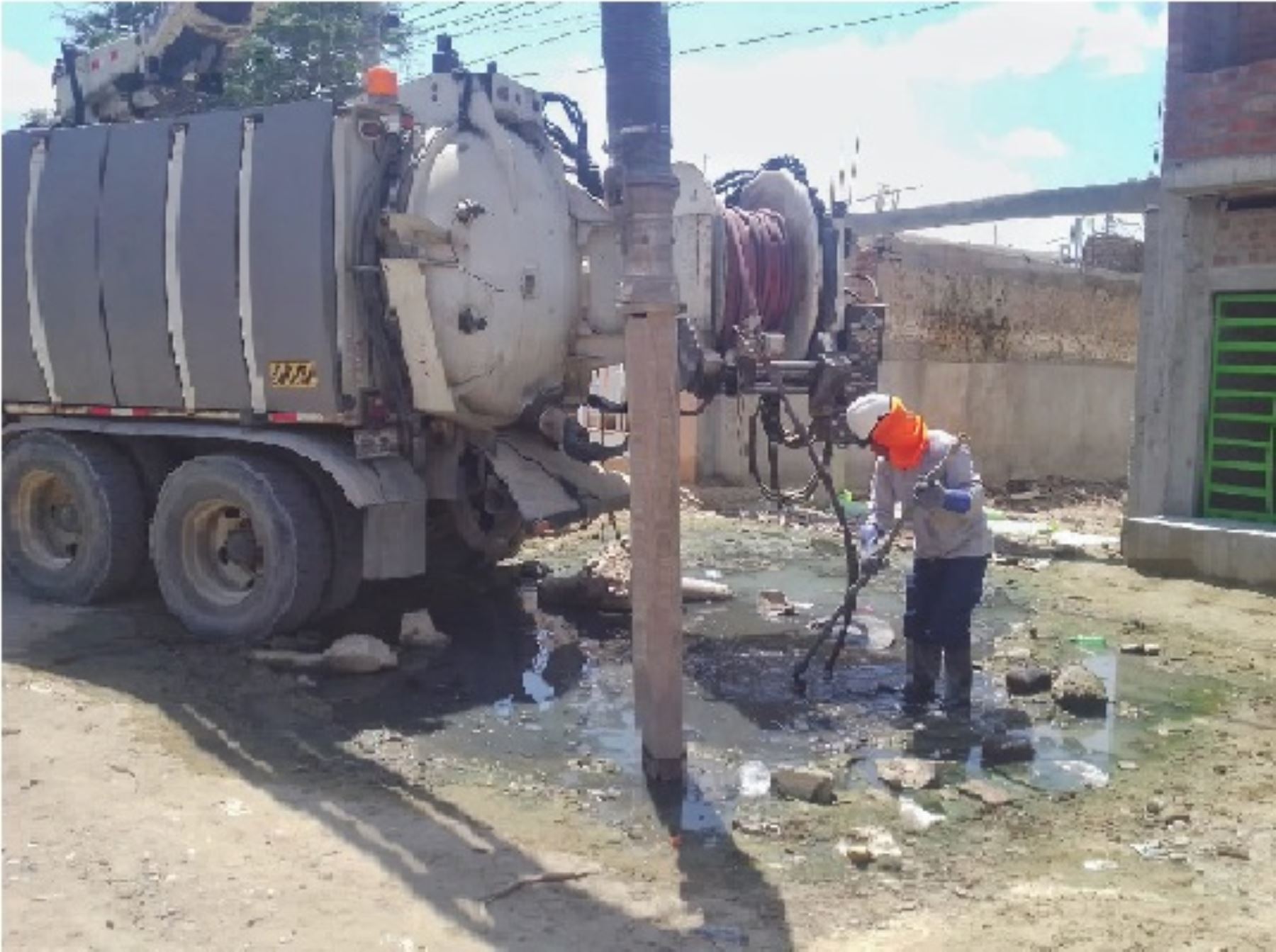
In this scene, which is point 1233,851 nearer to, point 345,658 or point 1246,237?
point 345,658

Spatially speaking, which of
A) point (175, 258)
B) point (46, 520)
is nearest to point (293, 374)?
point (175, 258)

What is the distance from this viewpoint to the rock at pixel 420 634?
22.5 feet

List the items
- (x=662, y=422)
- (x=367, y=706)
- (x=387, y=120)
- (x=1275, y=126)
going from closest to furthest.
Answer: (x=662, y=422) < (x=367, y=706) < (x=387, y=120) < (x=1275, y=126)

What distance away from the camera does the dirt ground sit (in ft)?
11.9

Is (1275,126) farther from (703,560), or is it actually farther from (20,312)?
(20,312)

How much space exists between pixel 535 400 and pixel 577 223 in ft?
3.30

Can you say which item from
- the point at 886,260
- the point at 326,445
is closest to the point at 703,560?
the point at 326,445

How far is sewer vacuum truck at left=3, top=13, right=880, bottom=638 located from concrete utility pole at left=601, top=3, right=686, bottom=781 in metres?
2.22

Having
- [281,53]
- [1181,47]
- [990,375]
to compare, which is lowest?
[990,375]

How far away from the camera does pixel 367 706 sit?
5.77 m

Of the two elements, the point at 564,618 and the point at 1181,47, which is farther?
the point at 1181,47

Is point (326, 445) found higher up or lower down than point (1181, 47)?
lower down

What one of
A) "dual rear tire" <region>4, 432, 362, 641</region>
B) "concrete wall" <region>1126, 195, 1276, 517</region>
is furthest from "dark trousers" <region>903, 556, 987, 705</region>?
"concrete wall" <region>1126, 195, 1276, 517</region>

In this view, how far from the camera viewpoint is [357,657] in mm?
6266
